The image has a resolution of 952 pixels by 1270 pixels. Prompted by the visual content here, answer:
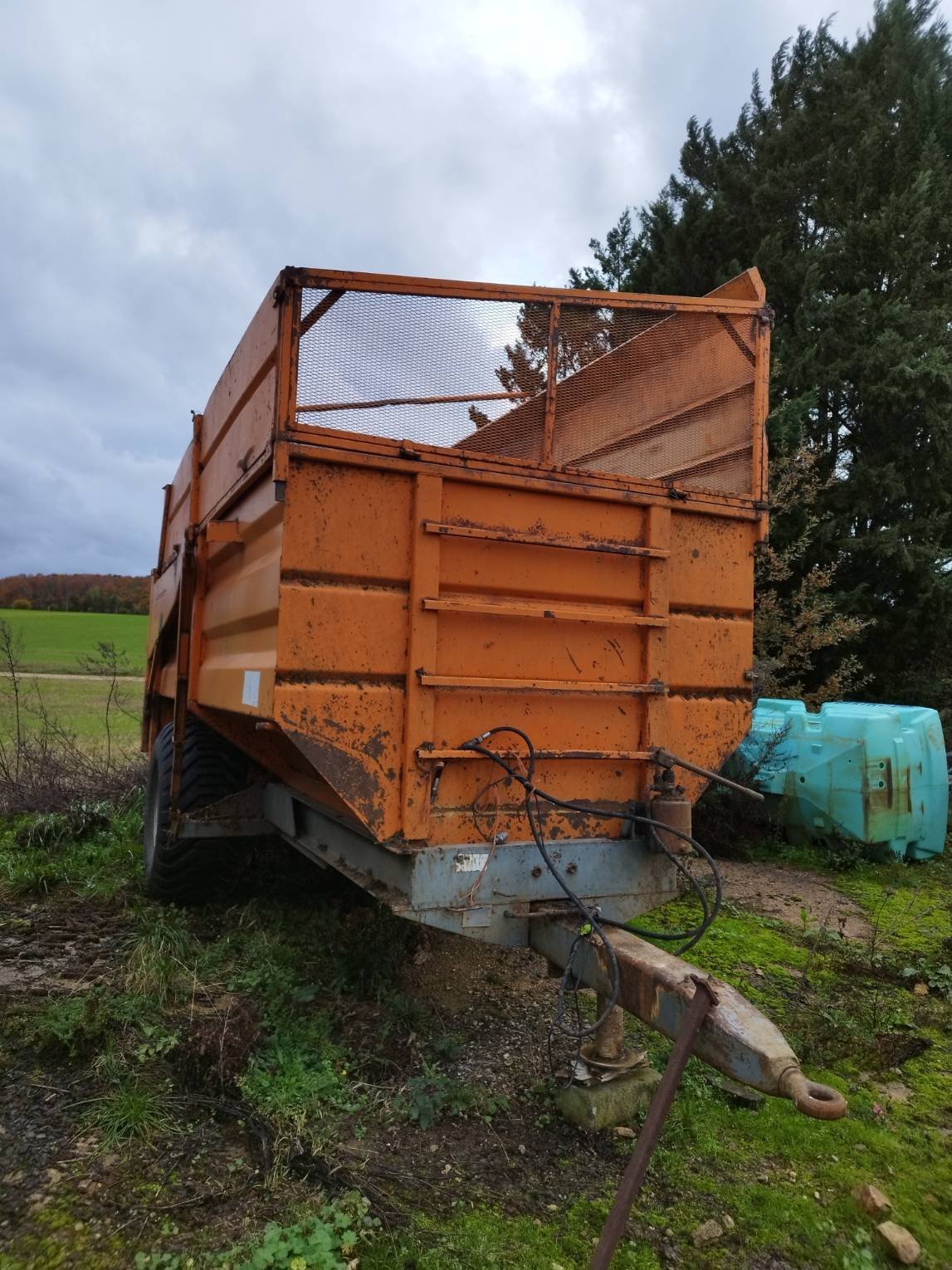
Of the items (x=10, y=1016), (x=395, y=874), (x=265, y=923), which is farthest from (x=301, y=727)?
(x=265, y=923)

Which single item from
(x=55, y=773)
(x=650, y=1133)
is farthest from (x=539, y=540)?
(x=55, y=773)

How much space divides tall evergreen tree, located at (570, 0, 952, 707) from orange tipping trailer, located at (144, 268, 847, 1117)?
562 cm

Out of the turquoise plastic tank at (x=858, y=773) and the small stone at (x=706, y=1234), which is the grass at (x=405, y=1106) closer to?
the small stone at (x=706, y=1234)

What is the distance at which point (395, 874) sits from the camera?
283 centimetres

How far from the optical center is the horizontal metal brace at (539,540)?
2.79m

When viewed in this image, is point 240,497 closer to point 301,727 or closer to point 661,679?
point 301,727

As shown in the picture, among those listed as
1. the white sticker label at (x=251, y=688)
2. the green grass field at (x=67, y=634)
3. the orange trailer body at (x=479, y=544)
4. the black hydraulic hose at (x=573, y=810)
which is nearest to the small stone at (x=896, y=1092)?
the black hydraulic hose at (x=573, y=810)

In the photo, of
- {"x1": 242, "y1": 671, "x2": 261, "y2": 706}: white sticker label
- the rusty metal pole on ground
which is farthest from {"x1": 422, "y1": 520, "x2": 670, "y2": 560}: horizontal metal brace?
the rusty metal pole on ground

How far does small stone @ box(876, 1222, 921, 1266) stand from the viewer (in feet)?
7.28

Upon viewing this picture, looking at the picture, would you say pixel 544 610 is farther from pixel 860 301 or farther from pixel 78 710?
pixel 78 710

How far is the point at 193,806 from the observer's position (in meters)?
4.31

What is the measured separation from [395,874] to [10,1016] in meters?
1.73

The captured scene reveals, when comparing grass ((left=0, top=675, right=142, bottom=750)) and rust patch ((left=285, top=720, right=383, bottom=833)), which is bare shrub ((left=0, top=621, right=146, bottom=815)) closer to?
grass ((left=0, top=675, right=142, bottom=750))

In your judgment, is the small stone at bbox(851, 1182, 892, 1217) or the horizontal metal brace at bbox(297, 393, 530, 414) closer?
the small stone at bbox(851, 1182, 892, 1217)
